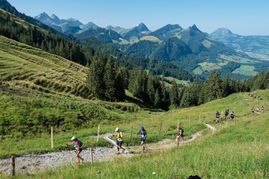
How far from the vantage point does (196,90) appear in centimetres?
16750

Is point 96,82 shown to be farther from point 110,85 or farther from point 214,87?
point 214,87

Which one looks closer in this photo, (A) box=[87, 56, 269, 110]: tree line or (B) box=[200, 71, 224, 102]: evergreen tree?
(A) box=[87, 56, 269, 110]: tree line

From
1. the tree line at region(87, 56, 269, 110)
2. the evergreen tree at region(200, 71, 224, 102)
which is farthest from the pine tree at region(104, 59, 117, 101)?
the evergreen tree at region(200, 71, 224, 102)

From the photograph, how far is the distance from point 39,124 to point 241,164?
36.0 meters

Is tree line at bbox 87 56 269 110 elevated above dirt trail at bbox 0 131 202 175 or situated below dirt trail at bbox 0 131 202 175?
above

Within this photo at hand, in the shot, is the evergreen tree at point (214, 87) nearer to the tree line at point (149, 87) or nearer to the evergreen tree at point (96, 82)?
the tree line at point (149, 87)

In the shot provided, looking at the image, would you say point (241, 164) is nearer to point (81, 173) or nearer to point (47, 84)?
point (81, 173)

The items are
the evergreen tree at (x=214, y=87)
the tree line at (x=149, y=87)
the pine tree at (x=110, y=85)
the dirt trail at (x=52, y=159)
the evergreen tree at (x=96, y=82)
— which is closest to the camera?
the dirt trail at (x=52, y=159)

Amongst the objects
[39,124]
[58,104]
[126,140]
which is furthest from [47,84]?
[126,140]

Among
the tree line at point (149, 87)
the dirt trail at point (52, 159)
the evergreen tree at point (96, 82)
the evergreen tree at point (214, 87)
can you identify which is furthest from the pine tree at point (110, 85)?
the dirt trail at point (52, 159)

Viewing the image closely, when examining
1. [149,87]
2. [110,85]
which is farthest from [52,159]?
[149,87]

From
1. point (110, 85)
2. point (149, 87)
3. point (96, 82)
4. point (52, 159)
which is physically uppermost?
point (149, 87)

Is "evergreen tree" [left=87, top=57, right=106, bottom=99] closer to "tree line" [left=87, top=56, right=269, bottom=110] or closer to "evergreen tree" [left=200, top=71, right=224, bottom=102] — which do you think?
"tree line" [left=87, top=56, right=269, bottom=110]

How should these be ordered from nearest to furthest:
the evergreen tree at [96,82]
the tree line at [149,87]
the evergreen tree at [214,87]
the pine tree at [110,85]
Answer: the evergreen tree at [96,82] < the pine tree at [110,85] < the tree line at [149,87] < the evergreen tree at [214,87]
